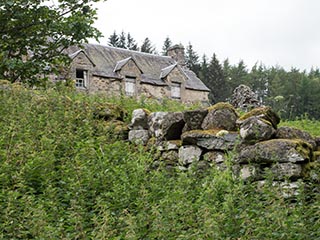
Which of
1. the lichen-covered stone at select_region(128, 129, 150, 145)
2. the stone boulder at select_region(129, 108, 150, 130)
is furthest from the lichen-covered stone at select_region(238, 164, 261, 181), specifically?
the stone boulder at select_region(129, 108, 150, 130)

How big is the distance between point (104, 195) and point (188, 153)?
1.93 meters

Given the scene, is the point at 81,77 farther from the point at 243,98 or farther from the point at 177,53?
the point at 243,98

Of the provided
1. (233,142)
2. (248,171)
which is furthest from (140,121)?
(248,171)

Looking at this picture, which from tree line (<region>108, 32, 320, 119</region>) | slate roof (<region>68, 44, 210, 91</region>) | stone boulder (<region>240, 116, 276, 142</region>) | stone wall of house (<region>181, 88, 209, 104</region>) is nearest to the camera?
stone boulder (<region>240, 116, 276, 142</region>)

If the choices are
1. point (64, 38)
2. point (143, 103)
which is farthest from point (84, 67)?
point (143, 103)

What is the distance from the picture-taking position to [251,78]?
2655 inches

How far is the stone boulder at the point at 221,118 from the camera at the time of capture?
20.6 ft

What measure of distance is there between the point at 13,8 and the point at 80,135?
16.7ft

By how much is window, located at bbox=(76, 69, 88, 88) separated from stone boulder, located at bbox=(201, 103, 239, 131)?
2096 centimetres

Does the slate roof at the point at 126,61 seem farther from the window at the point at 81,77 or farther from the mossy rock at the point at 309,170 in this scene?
the mossy rock at the point at 309,170

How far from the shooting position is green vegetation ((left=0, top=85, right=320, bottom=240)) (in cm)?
352

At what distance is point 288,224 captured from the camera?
3596mm

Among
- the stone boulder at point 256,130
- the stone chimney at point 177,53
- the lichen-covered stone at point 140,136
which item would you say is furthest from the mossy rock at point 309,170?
the stone chimney at point 177,53

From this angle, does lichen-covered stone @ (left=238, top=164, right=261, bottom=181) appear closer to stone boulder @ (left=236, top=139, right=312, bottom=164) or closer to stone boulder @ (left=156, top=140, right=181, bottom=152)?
stone boulder @ (left=236, top=139, right=312, bottom=164)
